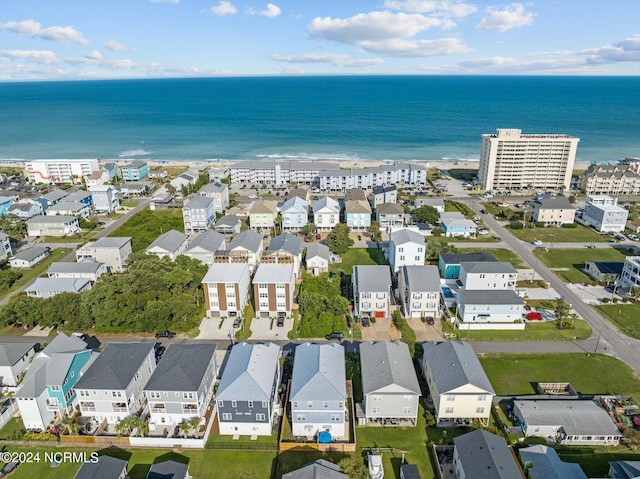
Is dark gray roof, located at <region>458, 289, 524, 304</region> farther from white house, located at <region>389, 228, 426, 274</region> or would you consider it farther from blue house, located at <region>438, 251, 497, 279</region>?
white house, located at <region>389, 228, 426, 274</region>

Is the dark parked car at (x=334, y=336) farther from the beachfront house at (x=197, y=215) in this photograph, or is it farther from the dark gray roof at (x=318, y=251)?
the beachfront house at (x=197, y=215)

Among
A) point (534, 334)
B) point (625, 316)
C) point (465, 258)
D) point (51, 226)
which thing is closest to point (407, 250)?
point (465, 258)

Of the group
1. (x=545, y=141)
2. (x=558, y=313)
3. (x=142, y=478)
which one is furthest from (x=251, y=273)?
(x=545, y=141)

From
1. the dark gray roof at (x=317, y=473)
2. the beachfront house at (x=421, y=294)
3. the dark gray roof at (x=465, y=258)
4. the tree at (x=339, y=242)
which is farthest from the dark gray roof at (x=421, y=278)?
the dark gray roof at (x=317, y=473)

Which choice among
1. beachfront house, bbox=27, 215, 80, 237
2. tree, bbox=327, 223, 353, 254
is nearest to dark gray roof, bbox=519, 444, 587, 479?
tree, bbox=327, 223, 353, 254

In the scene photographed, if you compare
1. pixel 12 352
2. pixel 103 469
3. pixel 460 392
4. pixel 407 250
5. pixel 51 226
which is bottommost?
pixel 103 469

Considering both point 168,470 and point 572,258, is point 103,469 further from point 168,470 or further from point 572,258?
point 572,258
